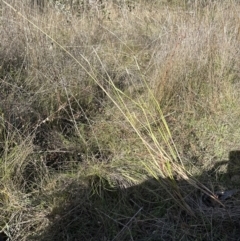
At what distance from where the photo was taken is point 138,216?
6.23 feet

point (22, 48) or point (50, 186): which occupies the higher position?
point (22, 48)

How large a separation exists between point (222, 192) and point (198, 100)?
87 cm

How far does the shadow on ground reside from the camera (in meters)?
1.81

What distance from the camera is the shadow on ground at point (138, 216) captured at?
181 centimetres

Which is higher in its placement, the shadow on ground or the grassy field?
the grassy field

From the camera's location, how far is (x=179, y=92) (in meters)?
2.73

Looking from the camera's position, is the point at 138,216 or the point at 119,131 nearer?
the point at 138,216

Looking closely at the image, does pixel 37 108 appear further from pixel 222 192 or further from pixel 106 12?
pixel 106 12

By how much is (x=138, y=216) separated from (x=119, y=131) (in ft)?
2.18

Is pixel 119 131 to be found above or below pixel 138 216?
above

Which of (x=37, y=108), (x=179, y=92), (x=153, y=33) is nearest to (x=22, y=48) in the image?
(x=37, y=108)

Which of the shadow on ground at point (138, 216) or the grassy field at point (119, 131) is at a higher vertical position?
the grassy field at point (119, 131)

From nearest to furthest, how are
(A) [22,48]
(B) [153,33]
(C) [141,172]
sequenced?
(C) [141,172]
(A) [22,48]
(B) [153,33]

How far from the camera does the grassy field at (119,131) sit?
73.4 inches
